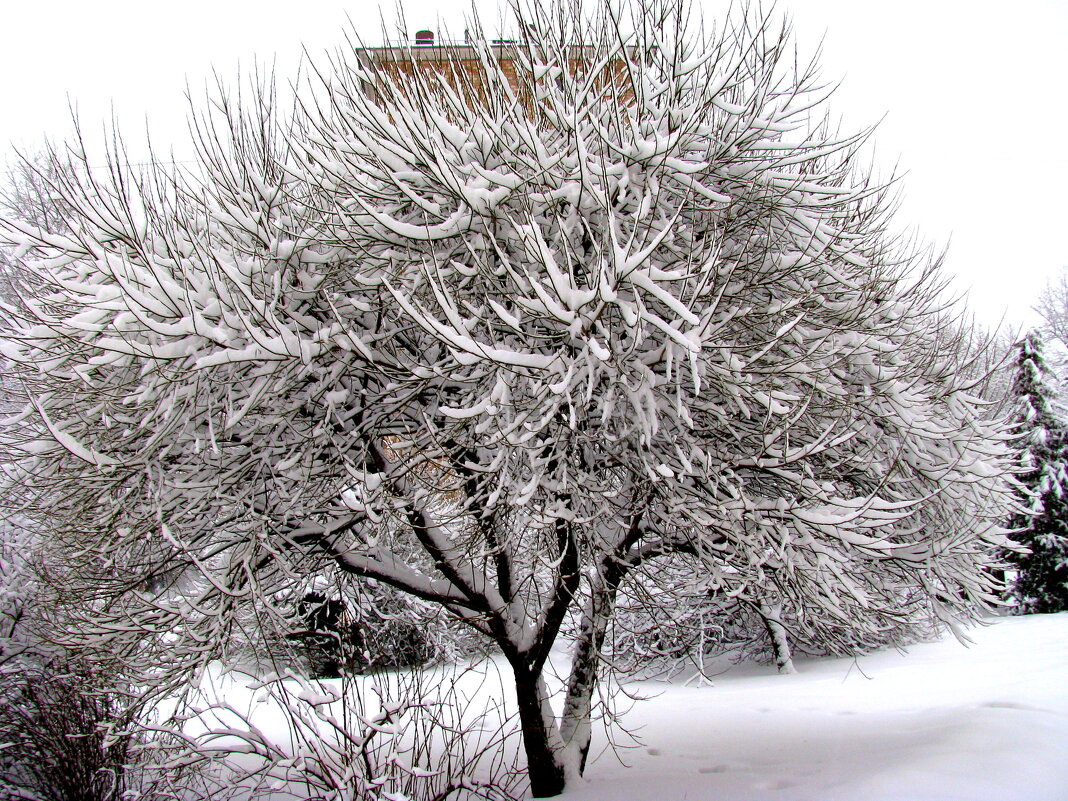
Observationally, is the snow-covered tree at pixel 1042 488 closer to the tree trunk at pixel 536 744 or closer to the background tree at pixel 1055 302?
the tree trunk at pixel 536 744

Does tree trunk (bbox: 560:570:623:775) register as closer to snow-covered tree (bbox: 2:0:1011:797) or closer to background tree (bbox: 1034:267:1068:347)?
snow-covered tree (bbox: 2:0:1011:797)

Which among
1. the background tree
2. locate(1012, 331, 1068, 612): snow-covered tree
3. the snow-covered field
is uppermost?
the background tree

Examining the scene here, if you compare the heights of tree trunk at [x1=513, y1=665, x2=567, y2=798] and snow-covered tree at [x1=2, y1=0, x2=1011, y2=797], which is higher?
snow-covered tree at [x1=2, y1=0, x2=1011, y2=797]

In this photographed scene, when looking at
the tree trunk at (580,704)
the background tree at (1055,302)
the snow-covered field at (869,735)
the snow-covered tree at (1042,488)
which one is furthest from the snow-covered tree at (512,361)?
the background tree at (1055,302)

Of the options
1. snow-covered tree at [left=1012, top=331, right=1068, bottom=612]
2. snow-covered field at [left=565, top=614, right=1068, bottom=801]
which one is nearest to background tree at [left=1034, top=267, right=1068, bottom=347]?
snow-covered tree at [left=1012, top=331, right=1068, bottom=612]

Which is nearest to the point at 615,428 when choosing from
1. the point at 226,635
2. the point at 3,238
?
the point at 226,635

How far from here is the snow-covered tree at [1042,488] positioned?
575 inches

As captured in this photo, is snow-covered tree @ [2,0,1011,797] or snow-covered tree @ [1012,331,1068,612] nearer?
snow-covered tree @ [2,0,1011,797]

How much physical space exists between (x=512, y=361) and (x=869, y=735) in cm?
632

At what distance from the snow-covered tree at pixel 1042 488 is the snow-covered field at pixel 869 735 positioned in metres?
2.72

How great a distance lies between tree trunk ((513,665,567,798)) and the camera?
20.4ft

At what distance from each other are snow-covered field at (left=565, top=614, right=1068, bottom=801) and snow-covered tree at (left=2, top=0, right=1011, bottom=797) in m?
1.28

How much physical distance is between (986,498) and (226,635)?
6291 millimetres

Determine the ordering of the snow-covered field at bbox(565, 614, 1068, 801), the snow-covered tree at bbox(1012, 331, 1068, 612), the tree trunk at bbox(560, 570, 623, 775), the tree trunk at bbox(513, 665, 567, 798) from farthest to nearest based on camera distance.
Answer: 1. the snow-covered tree at bbox(1012, 331, 1068, 612)
2. the tree trunk at bbox(560, 570, 623, 775)
3. the tree trunk at bbox(513, 665, 567, 798)
4. the snow-covered field at bbox(565, 614, 1068, 801)
